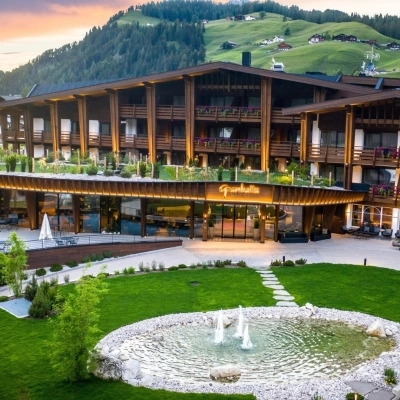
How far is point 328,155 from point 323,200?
5758 millimetres

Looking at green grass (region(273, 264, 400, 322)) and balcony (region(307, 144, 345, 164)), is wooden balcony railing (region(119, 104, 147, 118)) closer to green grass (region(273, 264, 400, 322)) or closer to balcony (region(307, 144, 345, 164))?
balcony (region(307, 144, 345, 164))

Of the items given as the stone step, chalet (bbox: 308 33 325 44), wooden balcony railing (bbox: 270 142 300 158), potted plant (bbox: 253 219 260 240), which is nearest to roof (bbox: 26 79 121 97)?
wooden balcony railing (bbox: 270 142 300 158)

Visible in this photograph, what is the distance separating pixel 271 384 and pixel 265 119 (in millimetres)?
33114

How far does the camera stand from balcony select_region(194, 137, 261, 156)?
48.8 m

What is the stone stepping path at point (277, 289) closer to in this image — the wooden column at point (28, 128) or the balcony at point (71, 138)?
the balcony at point (71, 138)

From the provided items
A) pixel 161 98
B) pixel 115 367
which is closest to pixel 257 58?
pixel 161 98

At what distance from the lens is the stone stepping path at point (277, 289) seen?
25547 mm

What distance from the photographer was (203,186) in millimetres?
37344

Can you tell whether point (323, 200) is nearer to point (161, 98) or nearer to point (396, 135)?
point (396, 135)

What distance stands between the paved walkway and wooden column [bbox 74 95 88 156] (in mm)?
15372

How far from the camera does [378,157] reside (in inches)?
1593

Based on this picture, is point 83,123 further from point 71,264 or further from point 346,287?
point 346,287

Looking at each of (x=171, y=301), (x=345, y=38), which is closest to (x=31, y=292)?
(x=171, y=301)

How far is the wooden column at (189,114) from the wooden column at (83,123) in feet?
31.0
